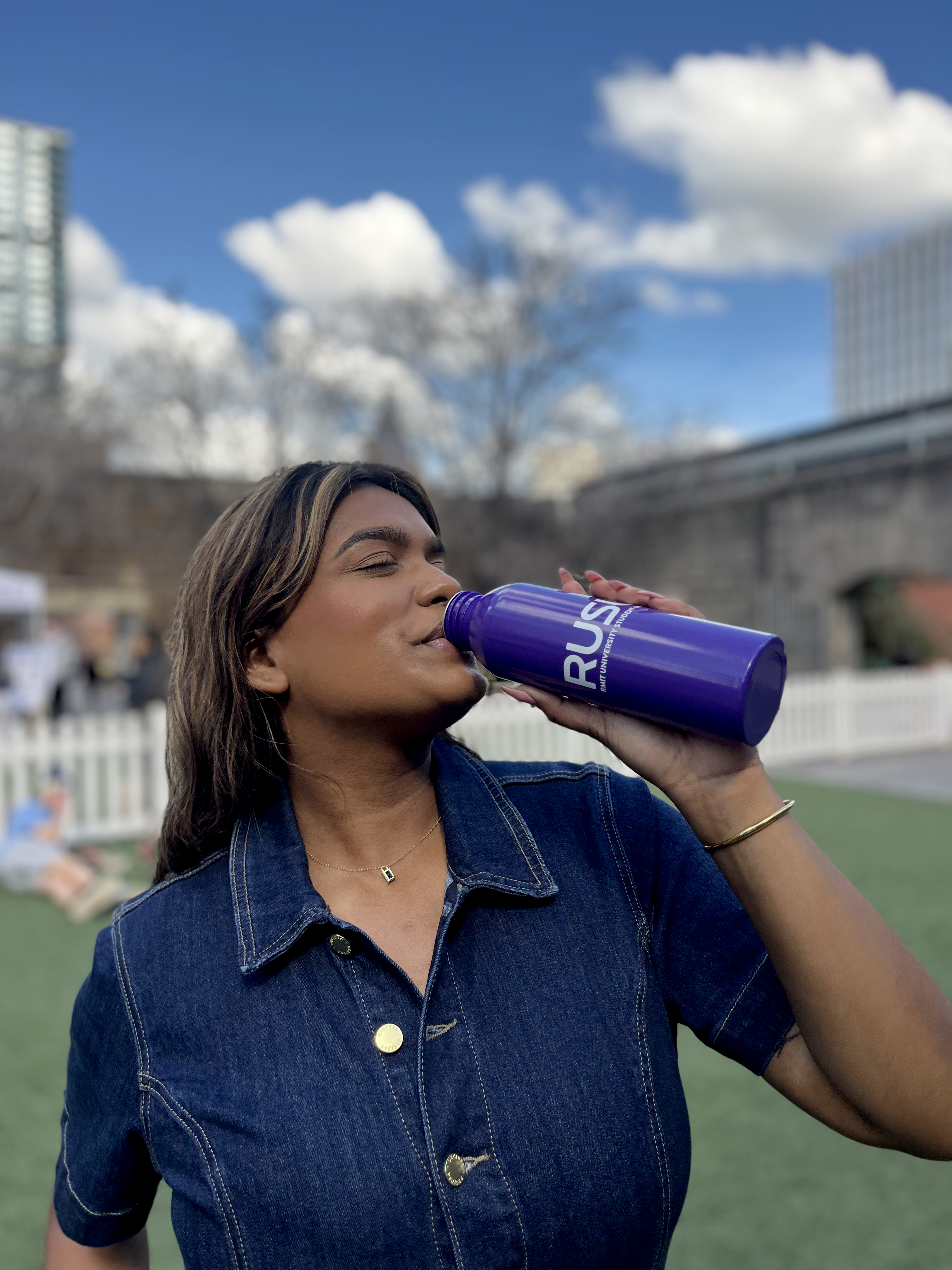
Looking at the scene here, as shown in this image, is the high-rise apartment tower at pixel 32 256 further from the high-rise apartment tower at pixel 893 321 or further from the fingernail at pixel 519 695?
the high-rise apartment tower at pixel 893 321

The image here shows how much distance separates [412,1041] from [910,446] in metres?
14.7

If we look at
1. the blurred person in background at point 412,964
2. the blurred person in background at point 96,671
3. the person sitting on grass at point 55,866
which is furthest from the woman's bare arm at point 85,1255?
the blurred person in background at point 96,671

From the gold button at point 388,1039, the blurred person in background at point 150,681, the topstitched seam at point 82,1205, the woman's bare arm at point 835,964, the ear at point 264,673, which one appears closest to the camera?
the woman's bare arm at point 835,964

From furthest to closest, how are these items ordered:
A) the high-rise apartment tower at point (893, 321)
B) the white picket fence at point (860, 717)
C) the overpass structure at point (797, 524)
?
the high-rise apartment tower at point (893, 321), the overpass structure at point (797, 524), the white picket fence at point (860, 717)

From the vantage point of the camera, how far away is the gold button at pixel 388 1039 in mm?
1116

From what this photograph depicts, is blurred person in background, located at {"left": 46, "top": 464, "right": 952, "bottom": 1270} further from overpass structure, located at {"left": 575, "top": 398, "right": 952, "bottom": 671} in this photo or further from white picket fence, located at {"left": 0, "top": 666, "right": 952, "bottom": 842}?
overpass structure, located at {"left": 575, "top": 398, "right": 952, "bottom": 671}

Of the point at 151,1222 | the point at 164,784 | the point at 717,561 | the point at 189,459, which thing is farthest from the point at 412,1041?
the point at 189,459

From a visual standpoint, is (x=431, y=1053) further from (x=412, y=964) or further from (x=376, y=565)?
(x=376, y=565)

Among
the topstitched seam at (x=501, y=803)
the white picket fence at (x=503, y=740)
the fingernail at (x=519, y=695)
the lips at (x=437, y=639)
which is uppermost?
the lips at (x=437, y=639)

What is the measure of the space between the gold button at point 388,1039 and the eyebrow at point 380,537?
58 centimetres

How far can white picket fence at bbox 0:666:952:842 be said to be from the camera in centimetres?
780

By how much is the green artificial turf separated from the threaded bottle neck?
2365mm

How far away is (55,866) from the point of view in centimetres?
637

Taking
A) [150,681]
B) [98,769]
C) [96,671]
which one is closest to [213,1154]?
[98,769]
